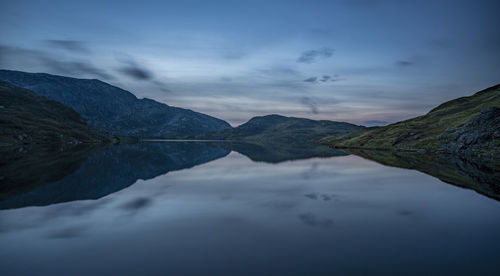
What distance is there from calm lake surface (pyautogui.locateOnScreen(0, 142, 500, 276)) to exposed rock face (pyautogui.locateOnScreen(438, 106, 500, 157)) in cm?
7176

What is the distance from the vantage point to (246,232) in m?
16.9

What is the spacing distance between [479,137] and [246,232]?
109530mm

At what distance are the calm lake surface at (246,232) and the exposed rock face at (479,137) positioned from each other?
71765 mm

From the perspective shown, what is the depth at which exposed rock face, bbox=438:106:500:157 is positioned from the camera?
82.5m

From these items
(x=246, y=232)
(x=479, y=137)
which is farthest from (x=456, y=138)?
(x=246, y=232)

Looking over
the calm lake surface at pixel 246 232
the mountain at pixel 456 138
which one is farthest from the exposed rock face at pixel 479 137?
the calm lake surface at pixel 246 232

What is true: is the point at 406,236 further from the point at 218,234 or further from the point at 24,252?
the point at 24,252

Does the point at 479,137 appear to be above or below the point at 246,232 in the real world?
above

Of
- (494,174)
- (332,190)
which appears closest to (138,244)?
(332,190)

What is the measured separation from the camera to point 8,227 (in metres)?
17.4

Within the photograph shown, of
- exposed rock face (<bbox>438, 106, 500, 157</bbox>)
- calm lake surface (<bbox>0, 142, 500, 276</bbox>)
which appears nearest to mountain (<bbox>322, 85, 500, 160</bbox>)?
exposed rock face (<bbox>438, 106, 500, 157</bbox>)

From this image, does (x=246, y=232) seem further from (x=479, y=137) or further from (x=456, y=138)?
(x=456, y=138)

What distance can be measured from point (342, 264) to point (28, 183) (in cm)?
3969

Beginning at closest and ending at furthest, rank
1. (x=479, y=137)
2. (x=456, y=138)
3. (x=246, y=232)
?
(x=246, y=232) < (x=479, y=137) < (x=456, y=138)
